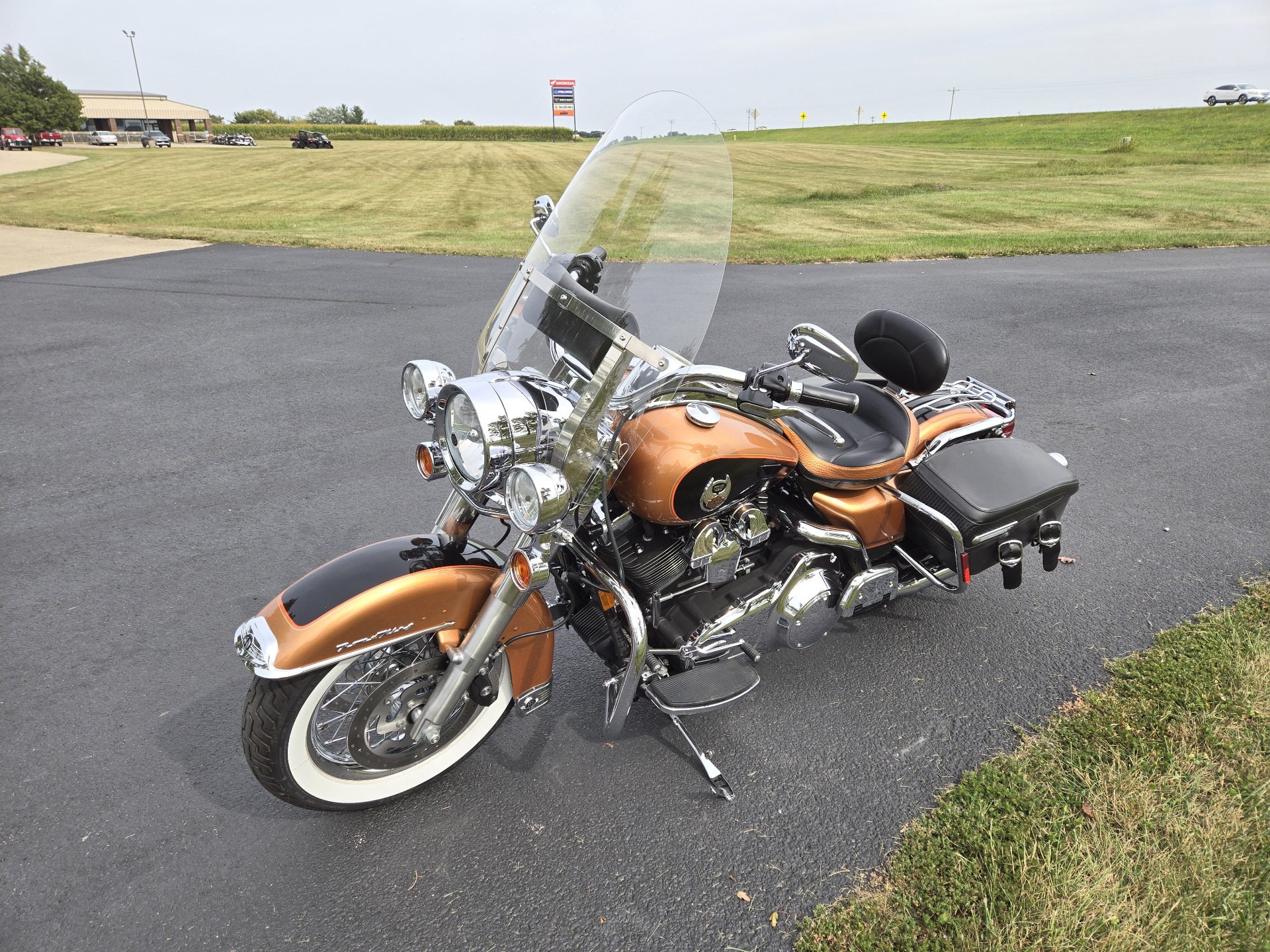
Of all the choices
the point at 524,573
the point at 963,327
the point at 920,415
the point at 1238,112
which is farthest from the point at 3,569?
the point at 1238,112

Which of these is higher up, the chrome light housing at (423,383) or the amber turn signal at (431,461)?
the chrome light housing at (423,383)

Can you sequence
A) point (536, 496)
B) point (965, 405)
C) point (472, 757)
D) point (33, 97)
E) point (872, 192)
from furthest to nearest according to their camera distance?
point (33, 97), point (872, 192), point (965, 405), point (472, 757), point (536, 496)

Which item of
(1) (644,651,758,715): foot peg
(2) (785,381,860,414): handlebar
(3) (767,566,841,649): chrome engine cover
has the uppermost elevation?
(2) (785,381,860,414): handlebar

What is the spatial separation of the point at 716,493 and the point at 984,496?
135 cm

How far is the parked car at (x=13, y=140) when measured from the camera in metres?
51.2

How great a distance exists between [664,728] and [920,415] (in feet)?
6.19

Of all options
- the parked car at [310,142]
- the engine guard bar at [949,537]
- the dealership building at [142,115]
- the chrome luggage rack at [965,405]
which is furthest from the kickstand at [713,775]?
the dealership building at [142,115]

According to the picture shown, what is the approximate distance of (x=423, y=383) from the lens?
2352mm

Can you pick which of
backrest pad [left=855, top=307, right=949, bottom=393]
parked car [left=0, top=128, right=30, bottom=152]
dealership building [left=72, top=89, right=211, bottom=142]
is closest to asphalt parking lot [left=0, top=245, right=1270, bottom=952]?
backrest pad [left=855, top=307, right=949, bottom=393]

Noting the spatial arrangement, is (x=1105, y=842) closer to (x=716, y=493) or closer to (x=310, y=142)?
(x=716, y=493)

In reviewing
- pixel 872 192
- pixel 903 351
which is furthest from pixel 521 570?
pixel 872 192

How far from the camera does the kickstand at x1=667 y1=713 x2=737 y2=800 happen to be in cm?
266

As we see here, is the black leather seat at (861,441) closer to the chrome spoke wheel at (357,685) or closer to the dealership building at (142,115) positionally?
the chrome spoke wheel at (357,685)

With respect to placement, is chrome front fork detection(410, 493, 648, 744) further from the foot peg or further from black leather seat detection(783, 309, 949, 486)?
black leather seat detection(783, 309, 949, 486)
